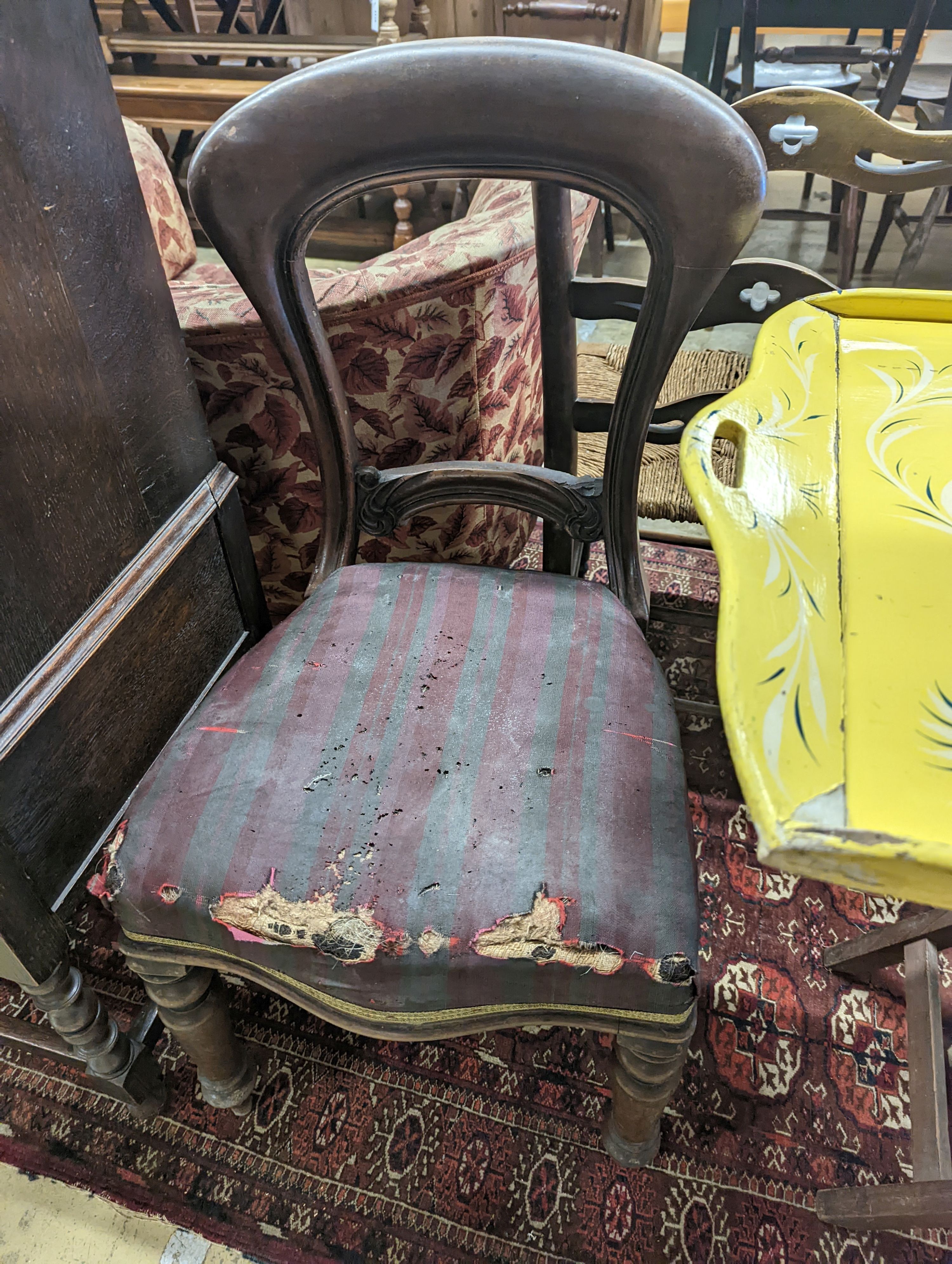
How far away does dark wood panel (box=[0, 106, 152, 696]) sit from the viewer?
702mm

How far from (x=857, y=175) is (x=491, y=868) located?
1.08m

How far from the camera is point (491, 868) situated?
28.3 inches

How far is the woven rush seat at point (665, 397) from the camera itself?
4.27 feet

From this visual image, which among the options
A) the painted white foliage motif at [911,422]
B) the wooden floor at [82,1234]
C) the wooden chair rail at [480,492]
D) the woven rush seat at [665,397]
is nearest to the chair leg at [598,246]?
the woven rush seat at [665,397]

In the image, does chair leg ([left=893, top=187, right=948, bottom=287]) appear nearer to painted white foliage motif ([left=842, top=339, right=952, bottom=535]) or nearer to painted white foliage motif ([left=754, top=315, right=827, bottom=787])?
painted white foliage motif ([left=842, top=339, right=952, bottom=535])

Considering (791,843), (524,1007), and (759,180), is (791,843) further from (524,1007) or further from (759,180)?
(759,180)

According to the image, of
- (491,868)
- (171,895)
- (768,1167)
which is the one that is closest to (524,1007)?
(491,868)

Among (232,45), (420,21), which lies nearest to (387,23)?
(420,21)

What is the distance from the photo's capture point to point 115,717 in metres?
0.93

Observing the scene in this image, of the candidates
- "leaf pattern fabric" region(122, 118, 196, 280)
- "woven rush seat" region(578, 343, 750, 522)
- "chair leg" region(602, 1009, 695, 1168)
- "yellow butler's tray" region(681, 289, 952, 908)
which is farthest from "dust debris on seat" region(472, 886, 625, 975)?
"leaf pattern fabric" region(122, 118, 196, 280)

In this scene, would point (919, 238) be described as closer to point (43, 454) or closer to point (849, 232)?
point (849, 232)

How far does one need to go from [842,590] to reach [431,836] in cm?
41

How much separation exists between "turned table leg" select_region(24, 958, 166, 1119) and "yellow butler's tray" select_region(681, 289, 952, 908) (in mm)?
785

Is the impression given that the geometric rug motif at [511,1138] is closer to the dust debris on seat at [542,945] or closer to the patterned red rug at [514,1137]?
the patterned red rug at [514,1137]
